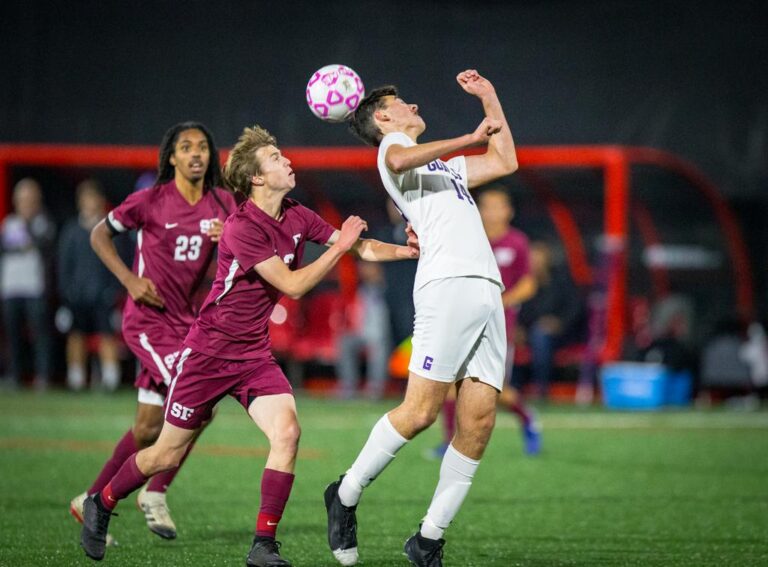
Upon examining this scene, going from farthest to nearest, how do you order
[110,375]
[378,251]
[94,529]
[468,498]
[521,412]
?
[110,375] < [521,412] < [468,498] < [378,251] < [94,529]

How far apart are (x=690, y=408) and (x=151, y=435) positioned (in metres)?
9.85

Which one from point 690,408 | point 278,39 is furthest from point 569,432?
point 278,39

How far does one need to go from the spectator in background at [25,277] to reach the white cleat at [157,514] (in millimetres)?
9391

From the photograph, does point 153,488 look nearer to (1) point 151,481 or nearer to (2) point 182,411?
(1) point 151,481

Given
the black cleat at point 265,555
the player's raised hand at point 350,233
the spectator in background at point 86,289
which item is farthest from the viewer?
the spectator in background at point 86,289

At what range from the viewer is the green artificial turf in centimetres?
638

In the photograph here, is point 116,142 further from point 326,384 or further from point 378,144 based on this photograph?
point 378,144

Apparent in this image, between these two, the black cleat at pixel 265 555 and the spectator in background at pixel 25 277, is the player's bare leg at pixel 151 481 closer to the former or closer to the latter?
Answer: the black cleat at pixel 265 555

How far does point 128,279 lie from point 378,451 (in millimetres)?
1805

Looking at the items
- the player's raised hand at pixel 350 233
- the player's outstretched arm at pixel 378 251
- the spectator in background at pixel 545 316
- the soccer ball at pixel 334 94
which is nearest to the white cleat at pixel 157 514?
the player's outstretched arm at pixel 378 251

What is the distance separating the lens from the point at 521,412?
34.3 feet

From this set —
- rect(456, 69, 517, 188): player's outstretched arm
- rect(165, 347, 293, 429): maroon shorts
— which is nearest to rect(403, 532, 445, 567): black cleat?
Answer: rect(165, 347, 293, 429): maroon shorts

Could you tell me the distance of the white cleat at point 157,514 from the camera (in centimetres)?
665

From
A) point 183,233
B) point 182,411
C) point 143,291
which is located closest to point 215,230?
point 183,233
